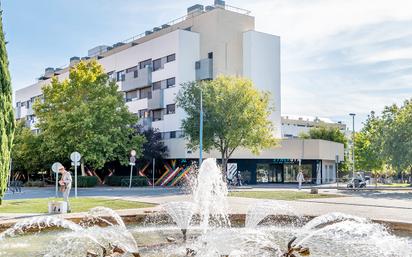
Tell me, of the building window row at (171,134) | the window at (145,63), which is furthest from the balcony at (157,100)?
the window at (145,63)

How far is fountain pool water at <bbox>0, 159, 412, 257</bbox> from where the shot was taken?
966 centimetres

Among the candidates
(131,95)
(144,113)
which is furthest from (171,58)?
(131,95)

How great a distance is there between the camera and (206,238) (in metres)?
10.5

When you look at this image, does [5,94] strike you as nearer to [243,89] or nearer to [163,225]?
[163,225]

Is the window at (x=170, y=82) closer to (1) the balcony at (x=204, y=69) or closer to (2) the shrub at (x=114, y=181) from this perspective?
(1) the balcony at (x=204, y=69)

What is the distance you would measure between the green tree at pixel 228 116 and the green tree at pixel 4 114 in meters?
30.8

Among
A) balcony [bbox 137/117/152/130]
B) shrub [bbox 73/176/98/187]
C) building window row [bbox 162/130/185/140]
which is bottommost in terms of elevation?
shrub [bbox 73/176/98/187]

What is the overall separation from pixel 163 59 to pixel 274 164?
58.7ft

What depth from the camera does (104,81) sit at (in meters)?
50.3

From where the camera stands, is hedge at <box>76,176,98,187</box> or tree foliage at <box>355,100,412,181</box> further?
hedge at <box>76,176,98,187</box>

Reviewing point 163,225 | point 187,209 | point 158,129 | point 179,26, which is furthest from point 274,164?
point 187,209

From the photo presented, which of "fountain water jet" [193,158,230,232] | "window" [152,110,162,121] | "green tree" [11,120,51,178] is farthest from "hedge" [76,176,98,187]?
"fountain water jet" [193,158,230,232]

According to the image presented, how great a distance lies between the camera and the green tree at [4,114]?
523 inches

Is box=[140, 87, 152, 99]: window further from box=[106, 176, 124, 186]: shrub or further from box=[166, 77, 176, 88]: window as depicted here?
box=[106, 176, 124, 186]: shrub
